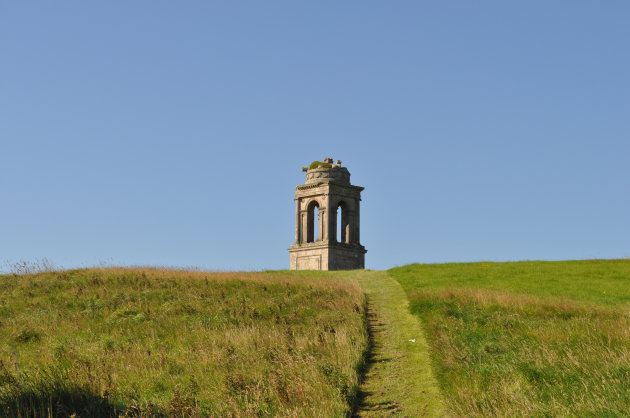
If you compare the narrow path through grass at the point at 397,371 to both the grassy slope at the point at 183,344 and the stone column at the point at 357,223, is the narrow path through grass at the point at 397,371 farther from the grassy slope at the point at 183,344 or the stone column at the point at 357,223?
the stone column at the point at 357,223

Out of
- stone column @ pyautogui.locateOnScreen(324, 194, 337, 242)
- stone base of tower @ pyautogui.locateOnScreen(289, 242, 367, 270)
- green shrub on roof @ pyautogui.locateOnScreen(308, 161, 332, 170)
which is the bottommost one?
stone base of tower @ pyautogui.locateOnScreen(289, 242, 367, 270)

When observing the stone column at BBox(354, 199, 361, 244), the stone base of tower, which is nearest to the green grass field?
the stone base of tower

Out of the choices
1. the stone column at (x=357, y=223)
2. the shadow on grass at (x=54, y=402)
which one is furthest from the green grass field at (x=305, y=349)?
the stone column at (x=357, y=223)

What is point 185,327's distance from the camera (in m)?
20.6

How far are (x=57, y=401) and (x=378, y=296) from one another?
17763 millimetres

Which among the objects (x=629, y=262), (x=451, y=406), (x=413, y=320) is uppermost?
(x=629, y=262)

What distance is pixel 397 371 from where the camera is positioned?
15992 mm

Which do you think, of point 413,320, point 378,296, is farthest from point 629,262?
point 413,320

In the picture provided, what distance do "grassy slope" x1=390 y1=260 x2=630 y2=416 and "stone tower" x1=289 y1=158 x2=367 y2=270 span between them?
17.7 meters

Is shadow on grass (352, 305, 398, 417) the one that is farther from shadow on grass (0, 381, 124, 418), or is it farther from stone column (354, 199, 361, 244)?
stone column (354, 199, 361, 244)

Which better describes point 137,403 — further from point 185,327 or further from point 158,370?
point 185,327

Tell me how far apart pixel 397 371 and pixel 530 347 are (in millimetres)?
3237

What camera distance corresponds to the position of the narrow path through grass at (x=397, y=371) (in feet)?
43.9

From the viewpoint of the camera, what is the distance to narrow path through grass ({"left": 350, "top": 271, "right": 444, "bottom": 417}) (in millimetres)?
13383
